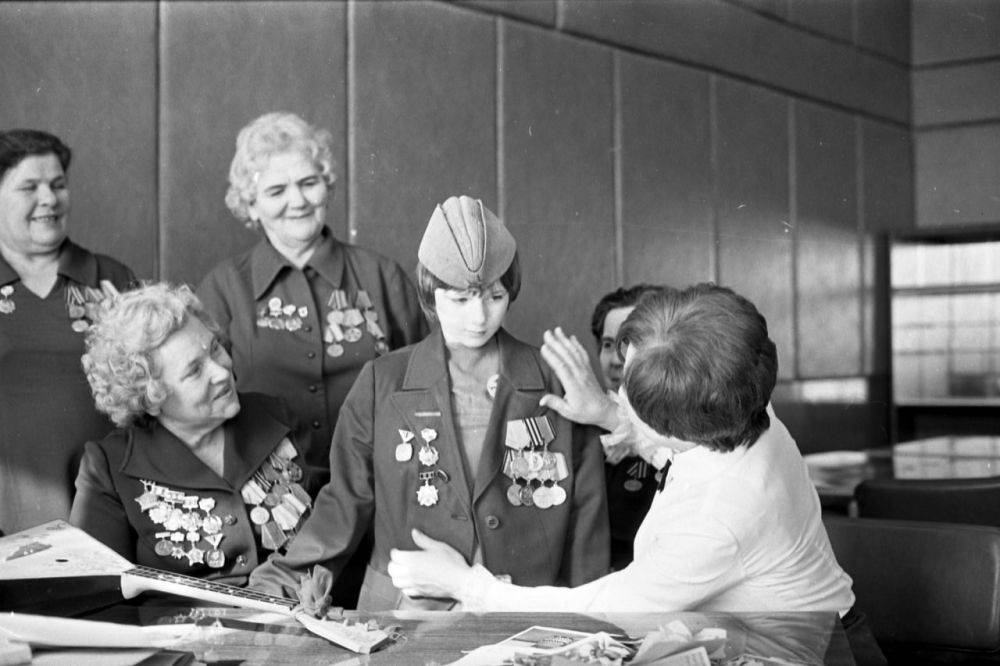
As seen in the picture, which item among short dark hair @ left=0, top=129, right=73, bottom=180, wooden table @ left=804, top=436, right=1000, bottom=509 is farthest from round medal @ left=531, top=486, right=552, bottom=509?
short dark hair @ left=0, top=129, right=73, bottom=180

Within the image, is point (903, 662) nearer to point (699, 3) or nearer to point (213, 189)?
point (213, 189)

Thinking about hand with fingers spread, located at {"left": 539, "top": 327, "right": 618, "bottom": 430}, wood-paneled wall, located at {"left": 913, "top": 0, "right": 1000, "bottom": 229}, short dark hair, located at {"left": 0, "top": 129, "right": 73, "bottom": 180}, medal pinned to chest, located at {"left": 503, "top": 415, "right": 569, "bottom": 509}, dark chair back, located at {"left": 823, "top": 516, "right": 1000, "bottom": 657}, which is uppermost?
wood-paneled wall, located at {"left": 913, "top": 0, "right": 1000, "bottom": 229}

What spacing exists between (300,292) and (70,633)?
5.59ft

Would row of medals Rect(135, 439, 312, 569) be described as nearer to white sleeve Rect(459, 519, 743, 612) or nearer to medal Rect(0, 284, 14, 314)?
medal Rect(0, 284, 14, 314)

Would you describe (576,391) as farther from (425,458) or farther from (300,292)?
(300,292)

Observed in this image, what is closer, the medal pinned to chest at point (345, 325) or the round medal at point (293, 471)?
the round medal at point (293, 471)

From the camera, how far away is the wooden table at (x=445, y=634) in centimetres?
147

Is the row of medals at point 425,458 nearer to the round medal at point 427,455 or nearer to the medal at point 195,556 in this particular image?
the round medal at point 427,455

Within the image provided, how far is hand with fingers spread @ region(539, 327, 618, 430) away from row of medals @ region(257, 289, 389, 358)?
89 centimetres

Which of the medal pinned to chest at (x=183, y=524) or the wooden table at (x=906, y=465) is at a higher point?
the medal pinned to chest at (x=183, y=524)

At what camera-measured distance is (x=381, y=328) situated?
10.0ft

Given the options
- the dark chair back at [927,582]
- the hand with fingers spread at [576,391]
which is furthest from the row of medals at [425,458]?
the dark chair back at [927,582]

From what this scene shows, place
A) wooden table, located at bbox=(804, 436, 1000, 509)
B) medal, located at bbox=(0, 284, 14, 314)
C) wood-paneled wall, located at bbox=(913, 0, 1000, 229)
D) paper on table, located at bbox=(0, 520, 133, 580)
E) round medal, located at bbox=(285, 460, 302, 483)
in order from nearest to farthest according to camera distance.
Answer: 1. paper on table, located at bbox=(0, 520, 133, 580)
2. round medal, located at bbox=(285, 460, 302, 483)
3. medal, located at bbox=(0, 284, 14, 314)
4. wooden table, located at bbox=(804, 436, 1000, 509)
5. wood-paneled wall, located at bbox=(913, 0, 1000, 229)

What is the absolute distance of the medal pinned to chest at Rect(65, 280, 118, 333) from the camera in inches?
112
